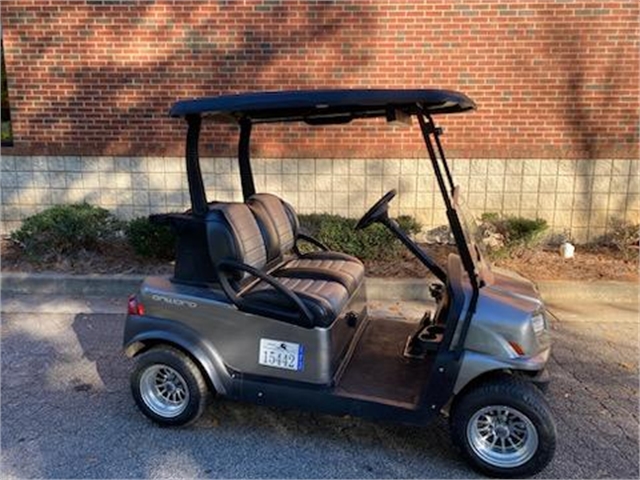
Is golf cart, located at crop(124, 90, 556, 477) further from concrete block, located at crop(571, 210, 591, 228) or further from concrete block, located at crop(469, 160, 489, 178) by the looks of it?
concrete block, located at crop(571, 210, 591, 228)

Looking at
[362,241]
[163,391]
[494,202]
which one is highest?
[494,202]

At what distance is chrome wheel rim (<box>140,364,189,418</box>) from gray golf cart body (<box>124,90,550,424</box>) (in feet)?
0.55

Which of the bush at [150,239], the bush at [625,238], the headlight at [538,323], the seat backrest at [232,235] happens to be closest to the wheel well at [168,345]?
the seat backrest at [232,235]

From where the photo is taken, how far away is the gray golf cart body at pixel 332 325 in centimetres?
268

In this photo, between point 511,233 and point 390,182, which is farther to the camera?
point 390,182

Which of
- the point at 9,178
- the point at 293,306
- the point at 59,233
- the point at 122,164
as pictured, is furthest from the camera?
the point at 9,178

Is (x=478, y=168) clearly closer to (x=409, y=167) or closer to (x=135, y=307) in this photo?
(x=409, y=167)

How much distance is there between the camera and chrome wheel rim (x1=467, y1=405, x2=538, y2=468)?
2.64 m

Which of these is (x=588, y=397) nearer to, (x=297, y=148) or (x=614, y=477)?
(x=614, y=477)

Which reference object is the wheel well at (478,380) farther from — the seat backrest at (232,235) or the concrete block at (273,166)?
the concrete block at (273,166)

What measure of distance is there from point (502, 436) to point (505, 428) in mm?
49

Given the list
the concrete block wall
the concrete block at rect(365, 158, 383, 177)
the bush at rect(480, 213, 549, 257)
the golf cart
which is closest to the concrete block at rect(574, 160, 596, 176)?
the concrete block wall

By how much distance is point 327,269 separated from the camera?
362 centimetres

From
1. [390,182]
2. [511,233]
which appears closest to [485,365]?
[511,233]
